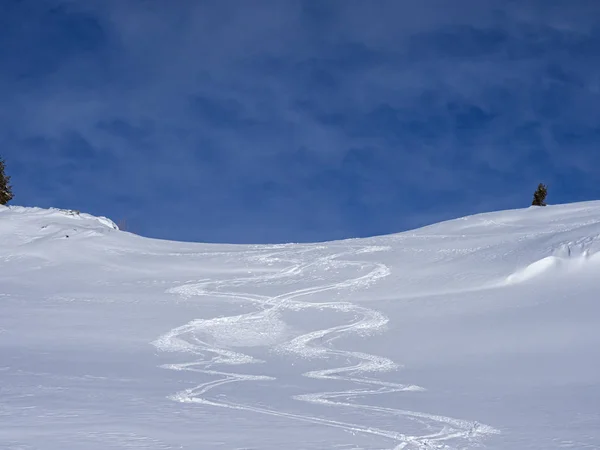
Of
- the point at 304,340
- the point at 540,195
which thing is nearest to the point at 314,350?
the point at 304,340

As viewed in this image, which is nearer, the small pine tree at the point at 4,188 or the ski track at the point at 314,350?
the ski track at the point at 314,350

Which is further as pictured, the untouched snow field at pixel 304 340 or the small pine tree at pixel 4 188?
the small pine tree at pixel 4 188

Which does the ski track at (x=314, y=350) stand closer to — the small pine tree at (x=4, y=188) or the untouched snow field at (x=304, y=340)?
the untouched snow field at (x=304, y=340)

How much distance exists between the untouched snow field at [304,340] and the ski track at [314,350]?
0.04m

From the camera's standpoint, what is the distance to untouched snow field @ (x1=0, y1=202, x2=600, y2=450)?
6273 millimetres

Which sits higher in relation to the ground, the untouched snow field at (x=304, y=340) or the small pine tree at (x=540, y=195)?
the small pine tree at (x=540, y=195)

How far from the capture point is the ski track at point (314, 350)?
20.9 feet

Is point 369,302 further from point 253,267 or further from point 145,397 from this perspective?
point 145,397

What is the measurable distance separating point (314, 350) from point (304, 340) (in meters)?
0.58

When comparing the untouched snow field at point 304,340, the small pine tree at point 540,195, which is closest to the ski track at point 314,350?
the untouched snow field at point 304,340

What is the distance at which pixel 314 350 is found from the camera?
10406 millimetres

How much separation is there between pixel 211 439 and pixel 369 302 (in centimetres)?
757

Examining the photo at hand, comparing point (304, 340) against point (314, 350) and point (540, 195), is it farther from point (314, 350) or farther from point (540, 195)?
point (540, 195)

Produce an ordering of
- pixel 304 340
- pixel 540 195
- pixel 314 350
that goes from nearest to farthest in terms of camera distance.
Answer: pixel 314 350, pixel 304 340, pixel 540 195
